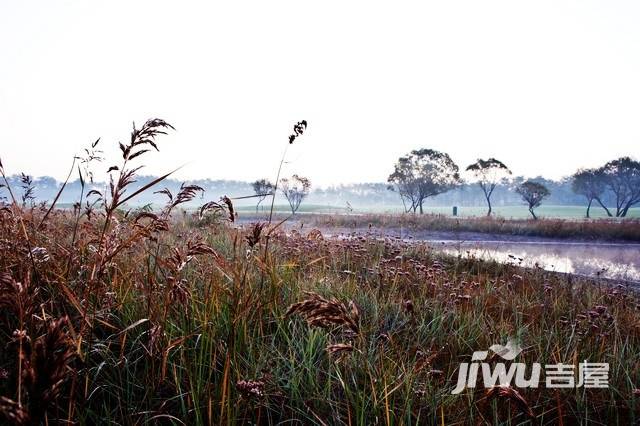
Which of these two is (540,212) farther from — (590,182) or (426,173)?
(426,173)

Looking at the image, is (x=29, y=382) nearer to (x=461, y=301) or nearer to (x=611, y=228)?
(x=461, y=301)

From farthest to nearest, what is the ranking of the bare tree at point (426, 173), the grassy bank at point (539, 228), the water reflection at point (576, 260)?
the bare tree at point (426, 173), the grassy bank at point (539, 228), the water reflection at point (576, 260)

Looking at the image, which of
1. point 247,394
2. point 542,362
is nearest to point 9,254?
point 247,394

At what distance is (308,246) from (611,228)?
2649 centimetres

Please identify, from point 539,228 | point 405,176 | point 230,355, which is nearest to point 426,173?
point 405,176

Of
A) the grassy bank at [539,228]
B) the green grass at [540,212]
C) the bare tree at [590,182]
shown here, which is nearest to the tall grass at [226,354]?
the grassy bank at [539,228]

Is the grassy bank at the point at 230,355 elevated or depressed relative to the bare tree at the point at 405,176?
depressed

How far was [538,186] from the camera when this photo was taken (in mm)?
53562

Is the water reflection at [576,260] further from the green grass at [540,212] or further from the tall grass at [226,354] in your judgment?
the green grass at [540,212]

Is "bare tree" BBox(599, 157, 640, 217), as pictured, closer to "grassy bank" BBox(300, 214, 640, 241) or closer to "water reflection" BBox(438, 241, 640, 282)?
"grassy bank" BBox(300, 214, 640, 241)

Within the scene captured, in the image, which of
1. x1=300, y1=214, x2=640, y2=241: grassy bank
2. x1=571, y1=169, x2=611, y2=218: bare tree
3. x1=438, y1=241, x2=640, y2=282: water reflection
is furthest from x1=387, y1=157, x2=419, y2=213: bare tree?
x1=438, y1=241, x2=640, y2=282: water reflection

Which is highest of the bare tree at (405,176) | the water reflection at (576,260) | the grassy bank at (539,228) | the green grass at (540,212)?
the bare tree at (405,176)

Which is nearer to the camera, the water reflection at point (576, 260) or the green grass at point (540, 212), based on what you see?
the water reflection at point (576, 260)

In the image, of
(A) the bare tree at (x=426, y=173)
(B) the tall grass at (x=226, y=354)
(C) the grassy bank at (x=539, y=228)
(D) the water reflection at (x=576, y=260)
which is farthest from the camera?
(A) the bare tree at (x=426, y=173)
